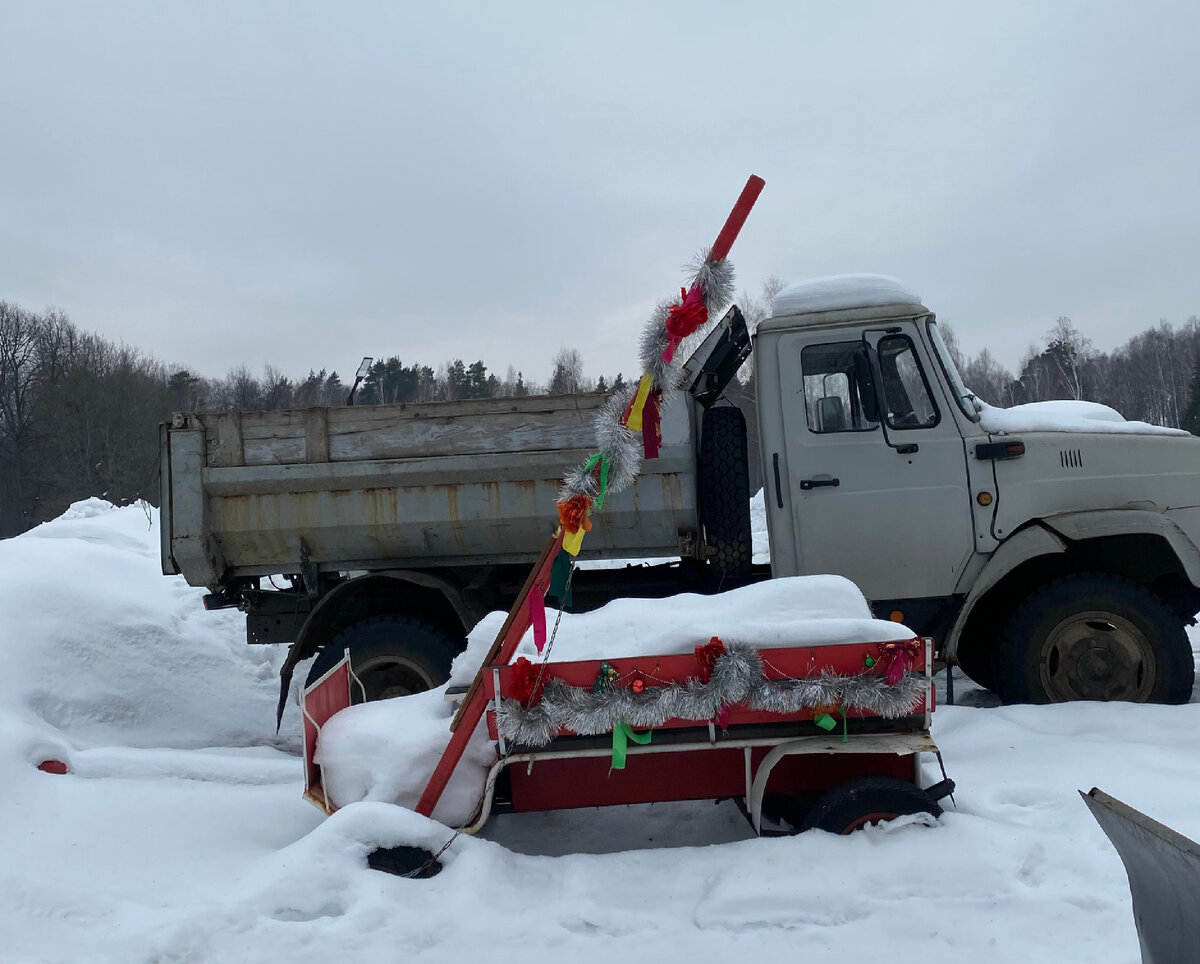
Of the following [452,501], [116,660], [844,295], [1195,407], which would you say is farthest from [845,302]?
[1195,407]

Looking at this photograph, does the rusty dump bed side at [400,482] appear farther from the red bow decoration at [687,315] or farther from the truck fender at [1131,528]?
the truck fender at [1131,528]

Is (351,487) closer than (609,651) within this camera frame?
No

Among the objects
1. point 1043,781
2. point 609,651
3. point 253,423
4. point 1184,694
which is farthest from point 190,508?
point 1184,694

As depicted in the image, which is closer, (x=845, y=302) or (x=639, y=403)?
(x=639, y=403)

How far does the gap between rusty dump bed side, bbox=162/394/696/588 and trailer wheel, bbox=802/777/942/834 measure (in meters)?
2.08

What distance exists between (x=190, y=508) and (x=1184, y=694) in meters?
5.74

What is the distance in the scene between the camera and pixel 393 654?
17.0 feet

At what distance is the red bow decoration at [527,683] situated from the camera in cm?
325

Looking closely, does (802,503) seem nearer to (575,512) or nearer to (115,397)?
(575,512)

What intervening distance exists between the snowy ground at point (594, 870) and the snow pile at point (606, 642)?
25cm

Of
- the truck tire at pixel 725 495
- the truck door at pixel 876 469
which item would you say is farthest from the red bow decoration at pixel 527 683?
the truck door at pixel 876 469

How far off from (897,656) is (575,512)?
4.36ft

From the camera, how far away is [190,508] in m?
5.04

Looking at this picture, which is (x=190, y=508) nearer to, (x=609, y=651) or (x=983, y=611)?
(x=609, y=651)
